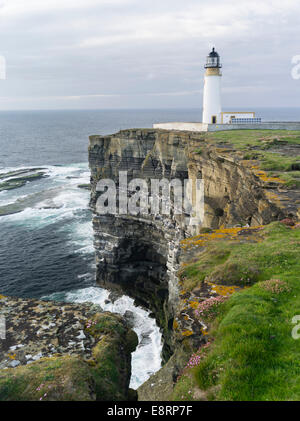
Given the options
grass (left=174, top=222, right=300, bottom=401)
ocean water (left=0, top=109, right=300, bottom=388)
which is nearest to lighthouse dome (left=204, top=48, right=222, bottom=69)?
ocean water (left=0, top=109, right=300, bottom=388)

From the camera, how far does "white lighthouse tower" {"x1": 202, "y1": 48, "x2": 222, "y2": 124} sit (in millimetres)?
45531

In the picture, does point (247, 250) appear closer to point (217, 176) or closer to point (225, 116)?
point (217, 176)

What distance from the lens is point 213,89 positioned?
46188 mm

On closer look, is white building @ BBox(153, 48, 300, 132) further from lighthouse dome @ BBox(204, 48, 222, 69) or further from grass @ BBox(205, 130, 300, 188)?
grass @ BBox(205, 130, 300, 188)

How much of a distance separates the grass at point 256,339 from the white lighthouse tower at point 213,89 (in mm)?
39696

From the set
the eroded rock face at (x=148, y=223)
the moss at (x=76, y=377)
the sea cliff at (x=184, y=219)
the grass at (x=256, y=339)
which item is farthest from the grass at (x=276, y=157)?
the moss at (x=76, y=377)

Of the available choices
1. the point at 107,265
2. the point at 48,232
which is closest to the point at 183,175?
the point at 107,265

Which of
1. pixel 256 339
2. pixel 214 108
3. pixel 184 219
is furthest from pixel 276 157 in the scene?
pixel 214 108

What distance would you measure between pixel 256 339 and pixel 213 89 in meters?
45.3

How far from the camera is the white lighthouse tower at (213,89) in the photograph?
149 feet

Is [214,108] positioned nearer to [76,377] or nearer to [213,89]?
[213,89]

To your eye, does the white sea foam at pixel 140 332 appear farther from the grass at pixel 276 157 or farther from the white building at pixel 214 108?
the white building at pixel 214 108

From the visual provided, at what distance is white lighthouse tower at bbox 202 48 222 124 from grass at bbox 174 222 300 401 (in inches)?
1563

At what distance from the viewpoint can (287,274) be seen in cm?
877
